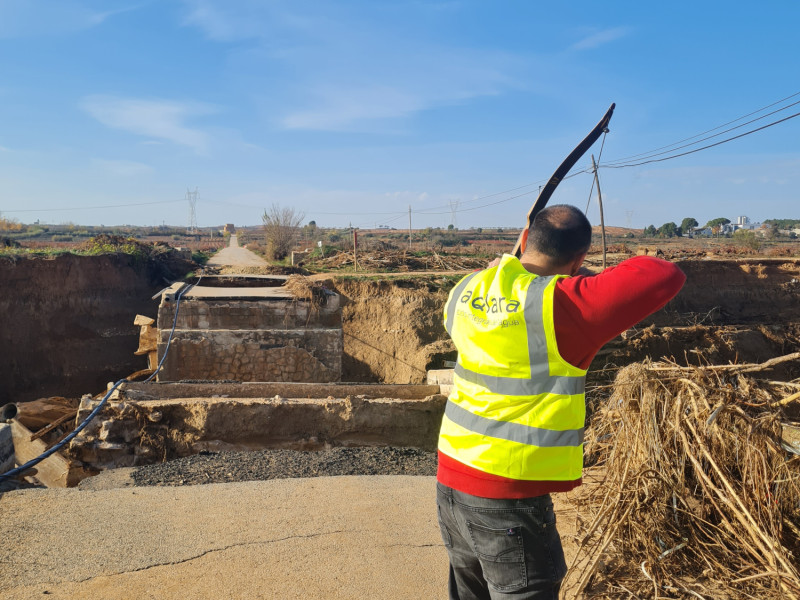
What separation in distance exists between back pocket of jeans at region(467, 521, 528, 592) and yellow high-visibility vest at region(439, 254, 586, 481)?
19 cm

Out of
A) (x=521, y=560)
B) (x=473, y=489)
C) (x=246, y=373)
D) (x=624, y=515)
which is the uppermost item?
(x=473, y=489)

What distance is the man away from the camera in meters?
1.83

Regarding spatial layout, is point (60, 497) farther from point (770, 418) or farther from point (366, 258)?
point (366, 258)

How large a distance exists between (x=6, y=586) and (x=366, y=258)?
2156 centimetres

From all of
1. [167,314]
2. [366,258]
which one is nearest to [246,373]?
[167,314]

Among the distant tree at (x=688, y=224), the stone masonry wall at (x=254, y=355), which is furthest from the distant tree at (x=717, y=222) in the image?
the stone masonry wall at (x=254, y=355)

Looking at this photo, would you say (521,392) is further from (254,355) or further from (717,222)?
(717,222)

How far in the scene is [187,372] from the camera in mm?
10367

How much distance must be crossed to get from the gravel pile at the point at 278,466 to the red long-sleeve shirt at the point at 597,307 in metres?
3.64

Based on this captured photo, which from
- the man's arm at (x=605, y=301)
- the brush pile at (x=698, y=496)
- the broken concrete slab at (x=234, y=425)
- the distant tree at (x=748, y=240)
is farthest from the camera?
the distant tree at (x=748, y=240)

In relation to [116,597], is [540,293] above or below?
above

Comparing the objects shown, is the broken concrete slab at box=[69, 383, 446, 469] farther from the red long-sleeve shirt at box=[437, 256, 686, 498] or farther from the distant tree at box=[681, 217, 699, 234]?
the distant tree at box=[681, 217, 699, 234]

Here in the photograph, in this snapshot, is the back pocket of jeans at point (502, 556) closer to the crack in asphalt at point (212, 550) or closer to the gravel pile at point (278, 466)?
the crack in asphalt at point (212, 550)

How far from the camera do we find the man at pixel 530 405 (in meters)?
1.83
